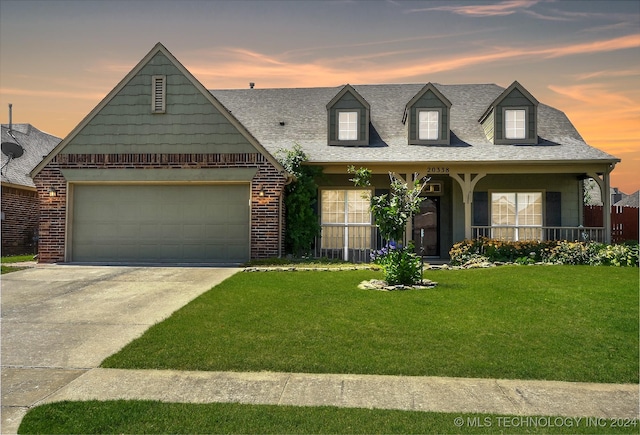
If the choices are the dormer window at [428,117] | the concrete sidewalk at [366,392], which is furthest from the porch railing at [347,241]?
the concrete sidewalk at [366,392]

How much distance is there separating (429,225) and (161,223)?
9634mm

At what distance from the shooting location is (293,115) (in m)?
20.6

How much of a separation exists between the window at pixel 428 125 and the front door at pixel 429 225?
233 centimetres

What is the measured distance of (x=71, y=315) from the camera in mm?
8578

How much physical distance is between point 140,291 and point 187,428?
6544 millimetres

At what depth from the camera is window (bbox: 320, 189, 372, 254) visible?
17656 mm

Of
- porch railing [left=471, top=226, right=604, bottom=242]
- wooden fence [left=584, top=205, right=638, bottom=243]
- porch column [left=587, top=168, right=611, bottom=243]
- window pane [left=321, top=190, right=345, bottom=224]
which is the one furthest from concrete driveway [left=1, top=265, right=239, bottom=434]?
wooden fence [left=584, top=205, right=638, bottom=243]

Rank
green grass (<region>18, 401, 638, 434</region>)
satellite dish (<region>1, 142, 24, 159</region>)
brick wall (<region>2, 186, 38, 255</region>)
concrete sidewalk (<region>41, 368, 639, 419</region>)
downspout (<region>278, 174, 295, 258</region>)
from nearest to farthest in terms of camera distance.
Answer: green grass (<region>18, 401, 638, 434</region>), concrete sidewalk (<region>41, 368, 639, 419</region>), downspout (<region>278, 174, 295, 258</region>), brick wall (<region>2, 186, 38, 255</region>), satellite dish (<region>1, 142, 24, 159</region>)

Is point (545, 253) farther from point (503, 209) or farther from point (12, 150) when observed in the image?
point (12, 150)

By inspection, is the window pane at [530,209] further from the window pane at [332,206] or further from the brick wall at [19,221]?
the brick wall at [19,221]

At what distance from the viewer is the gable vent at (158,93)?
1539 centimetres

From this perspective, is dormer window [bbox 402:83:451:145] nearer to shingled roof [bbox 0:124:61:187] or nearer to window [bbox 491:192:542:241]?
window [bbox 491:192:542:241]

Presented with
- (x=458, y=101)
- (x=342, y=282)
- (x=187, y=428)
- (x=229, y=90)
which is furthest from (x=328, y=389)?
(x=229, y=90)

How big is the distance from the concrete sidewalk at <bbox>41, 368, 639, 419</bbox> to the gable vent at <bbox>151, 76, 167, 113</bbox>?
11.0 m
